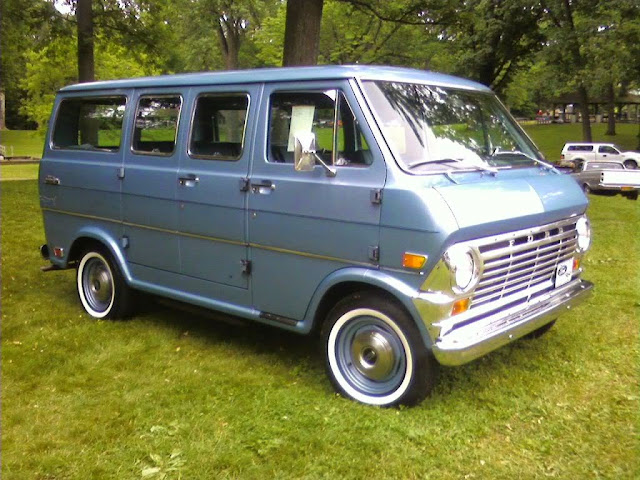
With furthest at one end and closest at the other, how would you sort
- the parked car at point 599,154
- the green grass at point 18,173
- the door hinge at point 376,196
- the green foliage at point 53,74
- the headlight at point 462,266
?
the parked car at point 599,154 → the green foliage at point 53,74 → the green grass at point 18,173 → the door hinge at point 376,196 → the headlight at point 462,266

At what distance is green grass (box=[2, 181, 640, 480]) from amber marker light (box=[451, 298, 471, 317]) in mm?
721

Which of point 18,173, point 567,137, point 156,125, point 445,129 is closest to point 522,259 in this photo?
point 445,129

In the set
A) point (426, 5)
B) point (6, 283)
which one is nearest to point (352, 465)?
point (6, 283)

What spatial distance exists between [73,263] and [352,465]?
4.08 metres

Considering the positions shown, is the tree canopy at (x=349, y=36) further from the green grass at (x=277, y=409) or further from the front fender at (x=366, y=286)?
the front fender at (x=366, y=286)

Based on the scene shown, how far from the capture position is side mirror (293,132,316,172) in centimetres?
400

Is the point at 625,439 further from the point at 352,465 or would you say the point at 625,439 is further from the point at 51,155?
the point at 51,155

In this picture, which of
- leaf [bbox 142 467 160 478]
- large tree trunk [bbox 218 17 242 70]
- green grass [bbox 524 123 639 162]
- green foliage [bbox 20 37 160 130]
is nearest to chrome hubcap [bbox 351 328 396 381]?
leaf [bbox 142 467 160 478]

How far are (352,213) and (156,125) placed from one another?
90.5 inches

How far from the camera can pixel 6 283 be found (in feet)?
24.3

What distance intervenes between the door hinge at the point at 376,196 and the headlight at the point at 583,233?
190 cm

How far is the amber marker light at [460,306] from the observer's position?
381 cm

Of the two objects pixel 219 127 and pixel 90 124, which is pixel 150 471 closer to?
pixel 219 127

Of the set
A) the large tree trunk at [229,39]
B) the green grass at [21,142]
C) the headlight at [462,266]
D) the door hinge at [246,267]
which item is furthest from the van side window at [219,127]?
the green grass at [21,142]
